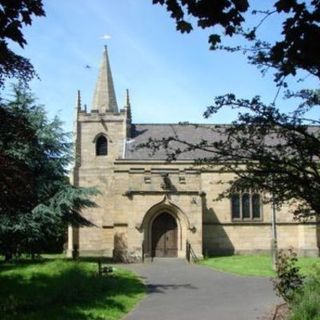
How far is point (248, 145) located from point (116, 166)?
30.4 m

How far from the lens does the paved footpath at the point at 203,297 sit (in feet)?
43.7

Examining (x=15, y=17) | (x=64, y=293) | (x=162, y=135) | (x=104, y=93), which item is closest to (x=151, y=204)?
(x=162, y=135)

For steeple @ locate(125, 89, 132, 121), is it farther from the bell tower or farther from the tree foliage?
the tree foliage

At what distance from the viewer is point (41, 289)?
1609 centimetres

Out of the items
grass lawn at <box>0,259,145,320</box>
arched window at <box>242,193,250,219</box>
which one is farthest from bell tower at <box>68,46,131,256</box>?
grass lawn at <box>0,259,145,320</box>

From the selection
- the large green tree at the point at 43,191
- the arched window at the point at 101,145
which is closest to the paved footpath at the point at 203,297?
the large green tree at the point at 43,191

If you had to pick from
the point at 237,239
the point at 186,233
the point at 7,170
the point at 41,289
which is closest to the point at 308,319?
the point at 7,170

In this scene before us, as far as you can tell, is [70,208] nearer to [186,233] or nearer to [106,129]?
[186,233]

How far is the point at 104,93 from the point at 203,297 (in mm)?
30031

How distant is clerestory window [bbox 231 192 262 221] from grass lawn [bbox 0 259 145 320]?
660 inches

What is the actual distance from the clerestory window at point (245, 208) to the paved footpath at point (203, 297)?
12.8 meters

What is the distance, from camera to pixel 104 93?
4425 cm

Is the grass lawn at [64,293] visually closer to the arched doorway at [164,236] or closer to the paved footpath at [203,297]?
the paved footpath at [203,297]

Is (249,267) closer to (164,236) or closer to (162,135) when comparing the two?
(164,236)
